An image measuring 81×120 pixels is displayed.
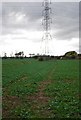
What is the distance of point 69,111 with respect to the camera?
12.9 m

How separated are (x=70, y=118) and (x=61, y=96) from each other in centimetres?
551

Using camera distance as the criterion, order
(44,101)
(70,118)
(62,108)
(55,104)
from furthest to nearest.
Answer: (44,101) < (55,104) < (62,108) < (70,118)

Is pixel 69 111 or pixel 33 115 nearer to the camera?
pixel 33 115

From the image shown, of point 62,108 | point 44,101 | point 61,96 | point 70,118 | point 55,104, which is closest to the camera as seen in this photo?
point 70,118

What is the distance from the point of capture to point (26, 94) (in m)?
18.1

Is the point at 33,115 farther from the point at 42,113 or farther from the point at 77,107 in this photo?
the point at 77,107

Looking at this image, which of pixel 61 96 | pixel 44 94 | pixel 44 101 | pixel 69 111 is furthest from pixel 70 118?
pixel 44 94

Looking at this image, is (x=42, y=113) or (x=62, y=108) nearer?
(x=42, y=113)

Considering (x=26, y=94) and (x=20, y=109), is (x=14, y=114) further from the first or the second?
(x=26, y=94)

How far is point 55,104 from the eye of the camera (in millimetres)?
14461

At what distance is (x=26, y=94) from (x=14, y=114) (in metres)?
5.73

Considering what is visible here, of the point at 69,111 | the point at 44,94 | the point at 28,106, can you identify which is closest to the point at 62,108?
the point at 69,111


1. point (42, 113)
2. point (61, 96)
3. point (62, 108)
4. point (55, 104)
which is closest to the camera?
point (42, 113)

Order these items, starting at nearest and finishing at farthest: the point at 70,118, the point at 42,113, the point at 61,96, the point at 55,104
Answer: the point at 70,118, the point at 42,113, the point at 55,104, the point at 61,96
